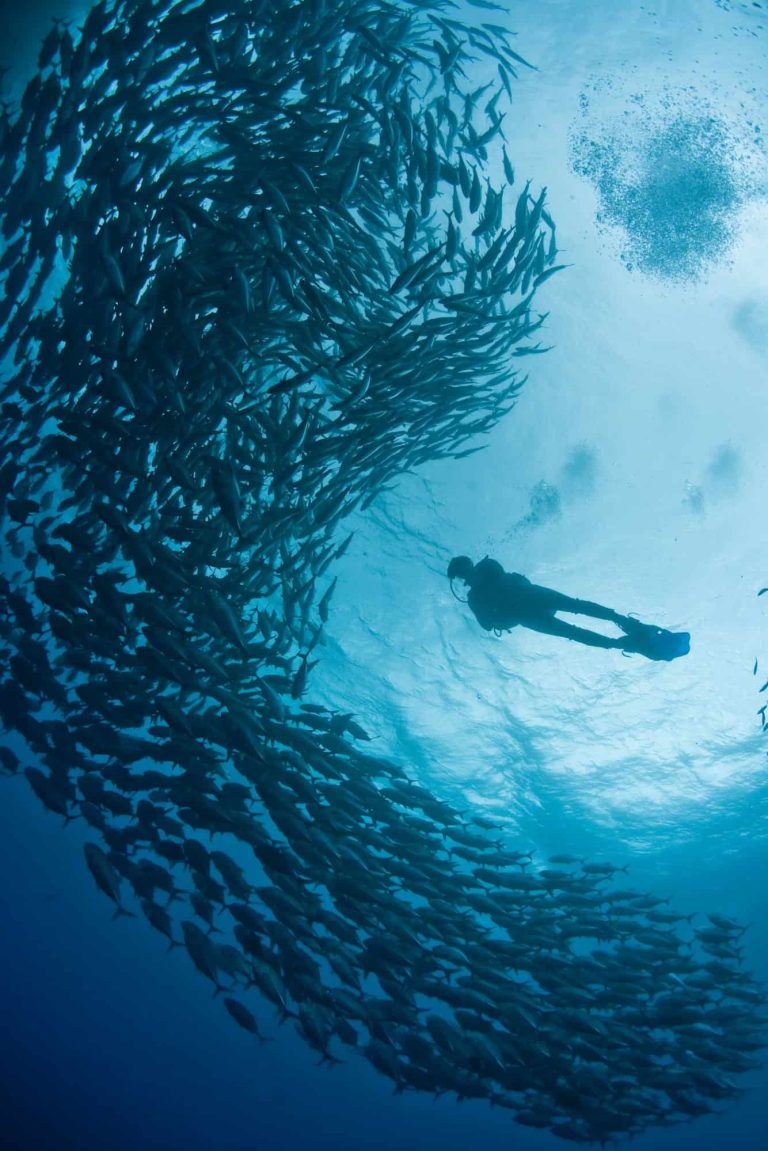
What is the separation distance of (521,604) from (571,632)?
0.74m

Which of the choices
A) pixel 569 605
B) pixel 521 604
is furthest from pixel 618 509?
pixel 521 604

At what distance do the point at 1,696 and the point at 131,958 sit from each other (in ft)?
130

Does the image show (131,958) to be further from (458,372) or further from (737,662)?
(458,372)

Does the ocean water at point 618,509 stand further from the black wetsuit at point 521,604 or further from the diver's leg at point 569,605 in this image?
the diver's leg at point 569,605

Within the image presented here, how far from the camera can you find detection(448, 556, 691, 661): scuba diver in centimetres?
799

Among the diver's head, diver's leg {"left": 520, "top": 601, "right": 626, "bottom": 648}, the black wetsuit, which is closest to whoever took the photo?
diver's leg {"left": 520, "top": 601, "right": 626, "bottom": 648}

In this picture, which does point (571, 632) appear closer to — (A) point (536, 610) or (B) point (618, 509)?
(A) point (536, 610)

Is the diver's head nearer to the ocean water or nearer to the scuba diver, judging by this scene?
the scuba diver

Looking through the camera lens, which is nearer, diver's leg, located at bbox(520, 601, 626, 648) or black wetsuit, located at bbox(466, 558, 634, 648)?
diver's leg, located at bbox(520, 601, 626, 648)

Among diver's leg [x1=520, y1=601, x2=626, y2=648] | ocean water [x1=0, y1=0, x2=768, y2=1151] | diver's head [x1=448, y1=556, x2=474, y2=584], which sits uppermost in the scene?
ocean water [x1=0, y1=0, x2=768, y2=1151]

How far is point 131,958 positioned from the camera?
3947 centimetres

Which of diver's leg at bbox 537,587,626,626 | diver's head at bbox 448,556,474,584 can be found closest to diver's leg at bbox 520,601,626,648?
diver's leg at bbox 537,587,626,626

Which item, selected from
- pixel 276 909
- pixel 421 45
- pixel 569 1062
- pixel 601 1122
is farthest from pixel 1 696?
pixel 601 1122

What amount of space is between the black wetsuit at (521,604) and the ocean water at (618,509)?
14.4 ft
